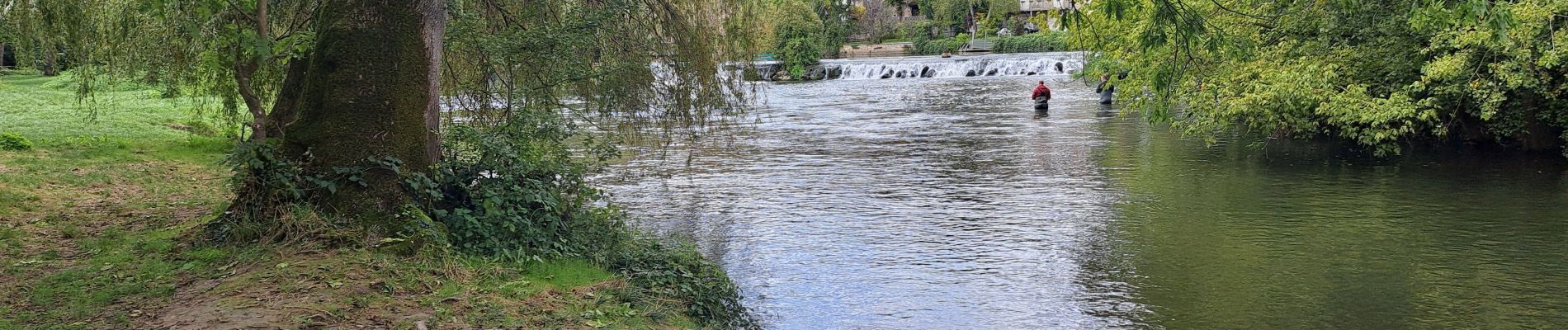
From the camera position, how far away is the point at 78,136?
16.7 metres

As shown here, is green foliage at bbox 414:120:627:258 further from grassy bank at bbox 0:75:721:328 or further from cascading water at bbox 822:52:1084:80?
cascading water at bbox 822:52:1084:80

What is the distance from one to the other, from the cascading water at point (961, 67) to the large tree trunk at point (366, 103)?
134ft

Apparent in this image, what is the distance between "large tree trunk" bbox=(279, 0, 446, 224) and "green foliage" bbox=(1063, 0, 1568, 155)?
8.83 metres

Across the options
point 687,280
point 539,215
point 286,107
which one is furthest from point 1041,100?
point 286,107

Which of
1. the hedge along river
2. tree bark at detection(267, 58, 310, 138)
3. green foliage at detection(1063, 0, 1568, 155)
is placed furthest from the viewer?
green foliage at detection(1063, 0, 1568, 155)

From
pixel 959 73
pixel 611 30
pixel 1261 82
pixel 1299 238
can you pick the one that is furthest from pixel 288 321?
pixel 959 73

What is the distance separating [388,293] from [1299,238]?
9.47 meters

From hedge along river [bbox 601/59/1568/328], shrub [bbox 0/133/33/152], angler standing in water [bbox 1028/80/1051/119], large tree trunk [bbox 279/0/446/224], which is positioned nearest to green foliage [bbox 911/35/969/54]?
angler standing in water [bbox 1028/80/1051/119]

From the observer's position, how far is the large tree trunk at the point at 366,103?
7965 mm

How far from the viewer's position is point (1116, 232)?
13273 millimetres

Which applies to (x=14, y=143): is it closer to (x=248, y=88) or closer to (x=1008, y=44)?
(x=248, y=88)

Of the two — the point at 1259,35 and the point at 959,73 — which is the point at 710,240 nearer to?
the point at 1259,35

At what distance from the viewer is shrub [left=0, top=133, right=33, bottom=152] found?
48.3 feet

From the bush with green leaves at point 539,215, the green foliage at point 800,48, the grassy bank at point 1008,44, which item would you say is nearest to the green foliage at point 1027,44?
the grassy bank at point 1008,44
